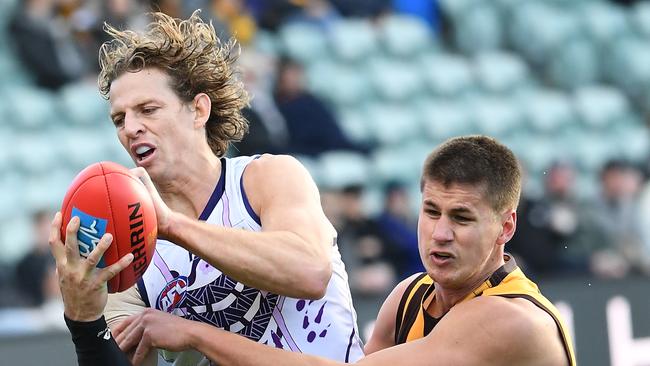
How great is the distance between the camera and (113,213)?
3836 millimetres

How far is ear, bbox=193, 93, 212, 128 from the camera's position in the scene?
4.68 metres

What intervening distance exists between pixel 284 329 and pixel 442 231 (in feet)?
2.34

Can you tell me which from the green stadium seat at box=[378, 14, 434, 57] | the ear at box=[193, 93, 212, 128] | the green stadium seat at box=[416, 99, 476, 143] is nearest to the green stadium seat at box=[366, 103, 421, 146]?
the green stadium seat at box=[416, 99, 476, 143]

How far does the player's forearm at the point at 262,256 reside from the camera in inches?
155

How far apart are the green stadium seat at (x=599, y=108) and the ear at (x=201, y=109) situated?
9152mm

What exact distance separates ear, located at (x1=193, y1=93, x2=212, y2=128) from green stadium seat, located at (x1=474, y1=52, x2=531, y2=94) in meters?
8.79

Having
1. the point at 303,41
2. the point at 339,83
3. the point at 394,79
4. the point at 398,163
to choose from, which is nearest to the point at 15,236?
the point at 303,41

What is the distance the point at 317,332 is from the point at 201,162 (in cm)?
75

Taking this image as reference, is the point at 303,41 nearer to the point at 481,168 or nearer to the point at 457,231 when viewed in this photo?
the point at 481,168

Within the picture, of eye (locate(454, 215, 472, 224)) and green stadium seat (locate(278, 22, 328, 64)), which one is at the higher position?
green stadium seat (locate(278, 22, 328, 64))

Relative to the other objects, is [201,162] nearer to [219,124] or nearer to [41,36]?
[219,124]

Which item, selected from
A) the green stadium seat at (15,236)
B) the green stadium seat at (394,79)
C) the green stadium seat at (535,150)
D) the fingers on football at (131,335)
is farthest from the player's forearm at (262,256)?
the green stadium seat at (394,79)

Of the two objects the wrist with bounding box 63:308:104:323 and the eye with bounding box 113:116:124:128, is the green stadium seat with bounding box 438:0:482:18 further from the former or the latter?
the wrist with bounding box 63:308:104:323

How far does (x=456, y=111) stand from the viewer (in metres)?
12.7
